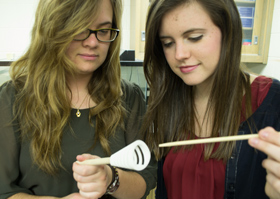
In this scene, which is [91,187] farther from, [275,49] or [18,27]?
[18,27]

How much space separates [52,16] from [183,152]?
0.84 m

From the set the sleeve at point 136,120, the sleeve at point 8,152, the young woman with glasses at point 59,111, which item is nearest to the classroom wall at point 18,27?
the sleeve at point 136,120

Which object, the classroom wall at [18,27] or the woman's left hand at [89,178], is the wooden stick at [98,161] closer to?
the woman's left hand at [89,178]

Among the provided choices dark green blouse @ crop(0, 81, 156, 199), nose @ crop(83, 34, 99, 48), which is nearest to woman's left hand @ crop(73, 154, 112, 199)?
dark green blouse @ crop(0, 81, 156, 199)

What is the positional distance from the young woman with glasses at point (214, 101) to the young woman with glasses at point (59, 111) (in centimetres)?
23

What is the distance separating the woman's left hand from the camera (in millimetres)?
793

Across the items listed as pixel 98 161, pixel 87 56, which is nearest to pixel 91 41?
pixel 87 56

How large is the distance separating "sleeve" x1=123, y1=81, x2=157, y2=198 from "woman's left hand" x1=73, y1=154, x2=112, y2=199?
1.16 feet

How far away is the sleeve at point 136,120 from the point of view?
46.1 inches

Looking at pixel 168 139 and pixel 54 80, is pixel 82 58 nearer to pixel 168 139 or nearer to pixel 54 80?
pixel 54 80

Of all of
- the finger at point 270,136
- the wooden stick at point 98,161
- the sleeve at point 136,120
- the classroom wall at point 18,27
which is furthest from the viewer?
the classroom wall at point 18,27

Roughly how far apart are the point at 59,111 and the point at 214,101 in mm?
738

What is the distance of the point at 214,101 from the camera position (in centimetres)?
109

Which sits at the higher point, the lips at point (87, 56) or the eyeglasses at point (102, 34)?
the eyeglasses at point (102, 34)
